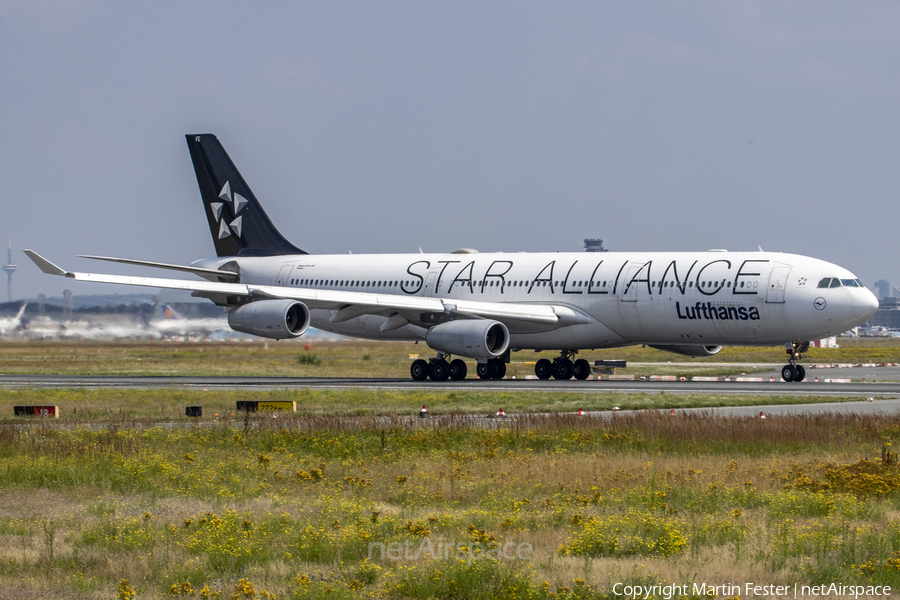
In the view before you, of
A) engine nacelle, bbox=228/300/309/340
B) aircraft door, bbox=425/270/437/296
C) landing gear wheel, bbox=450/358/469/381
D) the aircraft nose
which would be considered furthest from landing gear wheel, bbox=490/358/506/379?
the aircraft nose

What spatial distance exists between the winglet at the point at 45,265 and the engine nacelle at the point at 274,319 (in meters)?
5.81

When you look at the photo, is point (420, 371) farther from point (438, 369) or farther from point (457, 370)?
point (457, 370)

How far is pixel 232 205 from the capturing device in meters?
45.3

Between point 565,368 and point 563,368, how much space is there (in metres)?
0.08

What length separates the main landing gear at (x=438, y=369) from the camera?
36938 millimetres

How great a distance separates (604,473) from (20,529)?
7126mm

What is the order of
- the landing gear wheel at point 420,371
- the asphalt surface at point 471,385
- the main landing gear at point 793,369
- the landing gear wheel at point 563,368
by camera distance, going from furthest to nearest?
the landing gear wheel at point 563,368
the landing gear wheel at point 420,371
the main landing gear at point 793,369
the asphalt surface at point 471,385

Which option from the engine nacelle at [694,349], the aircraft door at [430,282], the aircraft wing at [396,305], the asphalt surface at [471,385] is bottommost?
the asphalt surface at [471,385]

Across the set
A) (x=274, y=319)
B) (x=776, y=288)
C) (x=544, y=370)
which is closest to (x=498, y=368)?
(x=544, y=370)

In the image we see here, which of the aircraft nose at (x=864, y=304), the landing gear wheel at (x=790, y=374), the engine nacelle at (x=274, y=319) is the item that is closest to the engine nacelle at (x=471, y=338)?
the engine nacelle at (x=274, y=319)

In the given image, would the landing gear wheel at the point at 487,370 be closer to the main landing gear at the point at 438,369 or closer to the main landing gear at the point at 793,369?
the main landing gear at the point at 438,369

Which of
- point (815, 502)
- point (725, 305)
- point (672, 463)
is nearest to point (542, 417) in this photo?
point (672, 463)

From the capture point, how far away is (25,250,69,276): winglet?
3173 cm

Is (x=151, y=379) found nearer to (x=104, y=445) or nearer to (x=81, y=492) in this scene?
(x=104, y=445)
